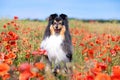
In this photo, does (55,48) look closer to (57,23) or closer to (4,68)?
(57,23)

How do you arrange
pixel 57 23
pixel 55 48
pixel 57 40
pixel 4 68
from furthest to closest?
1. pixel 55 48
2. pixel 57 40
3. pixel 57 23
4. pixel 4 68

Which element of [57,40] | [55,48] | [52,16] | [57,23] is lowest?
[55,48]

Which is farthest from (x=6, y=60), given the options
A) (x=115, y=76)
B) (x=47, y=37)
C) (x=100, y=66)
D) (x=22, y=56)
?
(x=47, y=37)

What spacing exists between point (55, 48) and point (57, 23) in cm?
58

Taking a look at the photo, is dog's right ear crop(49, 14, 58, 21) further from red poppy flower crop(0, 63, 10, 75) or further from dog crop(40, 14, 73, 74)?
red poppy flower crop(0, 63, 10, 75)

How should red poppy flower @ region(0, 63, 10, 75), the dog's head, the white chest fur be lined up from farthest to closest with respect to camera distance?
1. the white chest fur
2. the dog's head
3. red poppy flower @ region(0, 63, 10, 75)

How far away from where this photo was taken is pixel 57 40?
780 cm

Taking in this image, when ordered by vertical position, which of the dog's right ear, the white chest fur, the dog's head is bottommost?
the white chest fur

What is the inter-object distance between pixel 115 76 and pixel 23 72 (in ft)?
2.44

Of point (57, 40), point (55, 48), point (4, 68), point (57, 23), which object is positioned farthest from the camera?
point (55, 48)

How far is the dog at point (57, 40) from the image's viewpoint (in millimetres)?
7715

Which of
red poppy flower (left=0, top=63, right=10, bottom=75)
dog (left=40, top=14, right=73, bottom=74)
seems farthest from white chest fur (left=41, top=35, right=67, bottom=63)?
red poppy flower (left=0, top=63, right=10, bottom=75)

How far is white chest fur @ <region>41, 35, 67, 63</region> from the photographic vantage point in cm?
775

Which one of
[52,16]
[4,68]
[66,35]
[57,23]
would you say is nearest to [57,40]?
[66,35]
